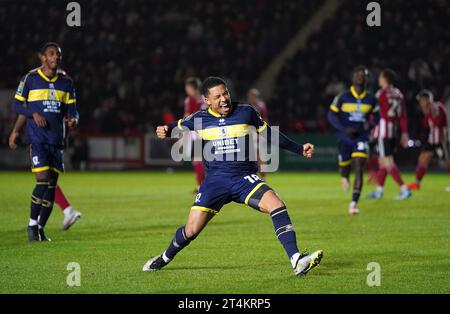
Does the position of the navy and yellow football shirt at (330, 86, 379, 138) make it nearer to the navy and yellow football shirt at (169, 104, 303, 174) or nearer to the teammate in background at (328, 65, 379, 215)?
the teammate in background at (328, 65, 379, 215)

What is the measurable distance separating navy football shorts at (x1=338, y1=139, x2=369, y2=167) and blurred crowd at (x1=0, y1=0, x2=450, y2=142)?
48.1 ft

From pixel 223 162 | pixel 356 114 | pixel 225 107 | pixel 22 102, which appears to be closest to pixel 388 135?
pixel 356 114

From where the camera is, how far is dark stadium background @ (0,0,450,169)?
31.4m

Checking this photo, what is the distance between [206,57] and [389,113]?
17.0m

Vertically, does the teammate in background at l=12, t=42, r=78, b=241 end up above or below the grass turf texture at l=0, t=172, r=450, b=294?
above

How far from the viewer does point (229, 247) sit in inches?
423

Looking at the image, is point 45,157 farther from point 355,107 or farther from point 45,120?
point 355,107

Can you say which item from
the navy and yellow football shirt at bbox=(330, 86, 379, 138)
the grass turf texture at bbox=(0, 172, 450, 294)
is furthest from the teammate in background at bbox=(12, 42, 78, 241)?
the navy and yellow football shirt at bbox=(330, 86, 379, 138)

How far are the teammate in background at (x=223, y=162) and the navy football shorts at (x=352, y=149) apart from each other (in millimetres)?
6487

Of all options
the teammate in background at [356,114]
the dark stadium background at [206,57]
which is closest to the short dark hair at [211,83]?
the teammate in background at [356,114]

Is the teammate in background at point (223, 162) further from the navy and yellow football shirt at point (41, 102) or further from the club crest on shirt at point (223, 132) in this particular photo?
the navy and yellow football shirt at point (41, 102)

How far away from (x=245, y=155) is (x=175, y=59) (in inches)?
1042

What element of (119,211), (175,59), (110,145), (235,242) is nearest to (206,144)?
(235,242)

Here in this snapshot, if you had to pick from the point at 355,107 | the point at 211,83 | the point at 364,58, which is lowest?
the point at 355,107
